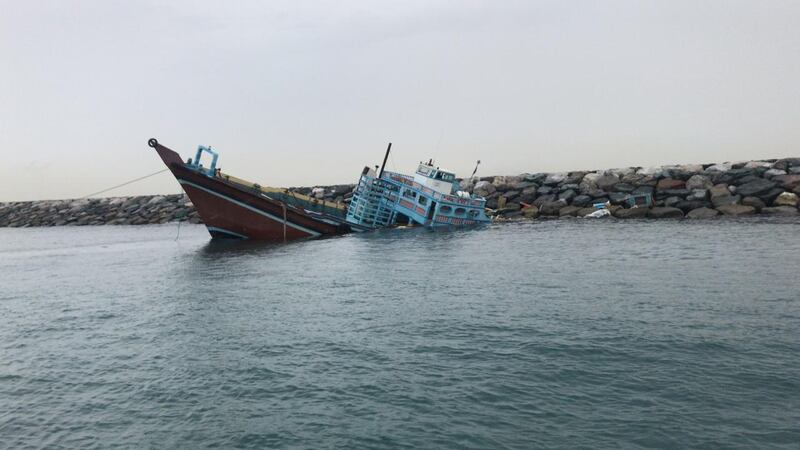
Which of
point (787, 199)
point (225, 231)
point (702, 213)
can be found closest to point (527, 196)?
point (702, 213)

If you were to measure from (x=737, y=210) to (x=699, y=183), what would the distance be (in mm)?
7000

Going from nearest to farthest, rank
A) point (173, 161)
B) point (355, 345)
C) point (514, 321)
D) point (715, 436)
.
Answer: point (715, 436) < point (355, 345) < point (514, 321) < point (173, 161)

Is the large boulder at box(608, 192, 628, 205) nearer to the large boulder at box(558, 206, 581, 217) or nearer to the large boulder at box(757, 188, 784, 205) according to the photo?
the large boulder at box(558, 206, 581, 217)

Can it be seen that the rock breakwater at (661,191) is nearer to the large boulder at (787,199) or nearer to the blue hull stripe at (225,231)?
the large boulder at (787,199)

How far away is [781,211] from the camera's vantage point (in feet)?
143

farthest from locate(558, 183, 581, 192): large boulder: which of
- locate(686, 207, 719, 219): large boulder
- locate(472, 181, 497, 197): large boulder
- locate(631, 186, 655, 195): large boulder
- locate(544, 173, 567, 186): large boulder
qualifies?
locate(686, 207, 719, 219): large boulder

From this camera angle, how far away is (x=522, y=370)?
11.1 m

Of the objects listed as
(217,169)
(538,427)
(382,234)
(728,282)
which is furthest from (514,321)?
(217,169)

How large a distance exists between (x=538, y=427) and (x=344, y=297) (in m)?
12.1

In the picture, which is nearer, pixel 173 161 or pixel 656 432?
pixel 656 432

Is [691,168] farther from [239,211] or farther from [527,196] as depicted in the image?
[239,211]

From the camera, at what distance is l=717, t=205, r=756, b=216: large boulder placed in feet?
145

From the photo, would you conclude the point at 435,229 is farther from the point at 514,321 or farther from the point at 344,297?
the point at 514,321

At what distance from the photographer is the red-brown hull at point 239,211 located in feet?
131
